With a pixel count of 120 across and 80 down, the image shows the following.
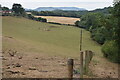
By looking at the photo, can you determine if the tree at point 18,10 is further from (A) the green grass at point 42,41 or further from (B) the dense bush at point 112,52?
(B) the dense bush at point 112,52

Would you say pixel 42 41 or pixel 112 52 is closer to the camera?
pixel 112 52

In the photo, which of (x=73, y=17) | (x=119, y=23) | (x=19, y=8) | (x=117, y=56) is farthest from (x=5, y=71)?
(x=73, y=17)

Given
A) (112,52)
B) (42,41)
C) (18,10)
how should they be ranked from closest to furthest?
(112,52) → (42,41) → (18,10)

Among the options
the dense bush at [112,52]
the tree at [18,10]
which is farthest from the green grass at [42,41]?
the tree at [18,10]

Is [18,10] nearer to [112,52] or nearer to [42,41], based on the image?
[42,41]

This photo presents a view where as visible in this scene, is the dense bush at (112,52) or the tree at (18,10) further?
the tree at (18,10)

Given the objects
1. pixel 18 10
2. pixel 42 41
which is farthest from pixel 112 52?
pixel 18 10

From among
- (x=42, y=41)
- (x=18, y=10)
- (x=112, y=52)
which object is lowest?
(x=42, y=41)

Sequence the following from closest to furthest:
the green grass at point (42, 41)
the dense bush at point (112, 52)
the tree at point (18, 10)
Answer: the dense bush at point (112, 52)
the green grass at point (42, 41)
the tree at point (18, 10)

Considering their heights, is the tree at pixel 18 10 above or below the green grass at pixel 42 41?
above

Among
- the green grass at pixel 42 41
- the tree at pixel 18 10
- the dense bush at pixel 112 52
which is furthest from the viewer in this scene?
the tree at pixel 18 10

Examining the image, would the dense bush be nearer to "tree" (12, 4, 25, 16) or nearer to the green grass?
the green grass

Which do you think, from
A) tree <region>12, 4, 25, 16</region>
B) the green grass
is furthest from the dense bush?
tree <region>12, 4, 25, 16</region>

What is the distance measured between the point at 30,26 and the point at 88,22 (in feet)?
43.8
